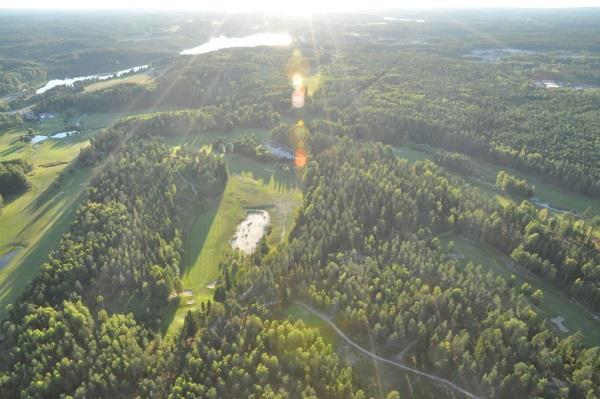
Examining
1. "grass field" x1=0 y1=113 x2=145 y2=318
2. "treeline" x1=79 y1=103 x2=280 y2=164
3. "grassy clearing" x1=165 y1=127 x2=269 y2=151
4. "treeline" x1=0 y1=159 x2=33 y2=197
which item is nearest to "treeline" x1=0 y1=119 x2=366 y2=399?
"grass field" x1=0 y1=113 x2=145 y2=318

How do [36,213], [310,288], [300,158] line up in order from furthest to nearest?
[300,158]
[36,213]
[310,288]

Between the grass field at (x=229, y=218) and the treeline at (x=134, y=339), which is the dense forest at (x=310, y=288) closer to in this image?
the treeline at (x=134, y=339)

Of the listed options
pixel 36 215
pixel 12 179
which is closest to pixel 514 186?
pixel 36 215

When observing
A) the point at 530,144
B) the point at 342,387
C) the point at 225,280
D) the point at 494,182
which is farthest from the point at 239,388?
the point at 530,144

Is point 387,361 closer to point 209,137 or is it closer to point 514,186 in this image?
point 514,186

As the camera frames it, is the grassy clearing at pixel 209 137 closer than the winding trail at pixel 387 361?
No

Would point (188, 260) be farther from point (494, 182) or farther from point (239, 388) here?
point (494, 182)

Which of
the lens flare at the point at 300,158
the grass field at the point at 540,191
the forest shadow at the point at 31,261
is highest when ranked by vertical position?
the lens flare at the point at 300,158

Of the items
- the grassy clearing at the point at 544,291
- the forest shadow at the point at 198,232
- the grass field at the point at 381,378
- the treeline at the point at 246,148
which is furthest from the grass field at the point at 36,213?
the grassy clearing at the point at 544,291
